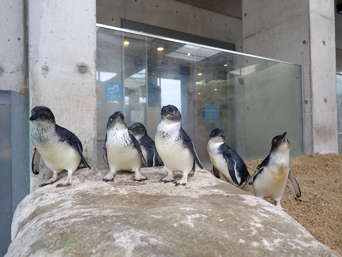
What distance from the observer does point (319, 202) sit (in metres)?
2.59

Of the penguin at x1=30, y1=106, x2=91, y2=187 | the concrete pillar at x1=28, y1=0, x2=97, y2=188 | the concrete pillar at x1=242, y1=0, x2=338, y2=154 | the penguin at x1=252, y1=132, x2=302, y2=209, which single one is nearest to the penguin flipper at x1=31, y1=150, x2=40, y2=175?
the concrete pillar at x1=28, y1=0, x2=97, y2=188

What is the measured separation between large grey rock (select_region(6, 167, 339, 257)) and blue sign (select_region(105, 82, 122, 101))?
1902 mm

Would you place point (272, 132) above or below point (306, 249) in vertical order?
above

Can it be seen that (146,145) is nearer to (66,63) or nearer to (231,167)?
(231,167)

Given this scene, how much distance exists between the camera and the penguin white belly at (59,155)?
2.11m

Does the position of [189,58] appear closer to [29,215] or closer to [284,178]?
[284,178]

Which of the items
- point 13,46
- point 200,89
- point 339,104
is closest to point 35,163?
point 13,46

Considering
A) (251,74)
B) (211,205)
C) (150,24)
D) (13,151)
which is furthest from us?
(150,24)

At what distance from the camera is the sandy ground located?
2.02 metres

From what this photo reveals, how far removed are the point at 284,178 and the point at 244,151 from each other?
270 centimetres

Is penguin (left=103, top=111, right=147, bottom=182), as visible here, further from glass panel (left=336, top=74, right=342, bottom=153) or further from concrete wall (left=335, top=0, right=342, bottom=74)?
concrete wall (left=335, top=0, right=342, bottom=74)

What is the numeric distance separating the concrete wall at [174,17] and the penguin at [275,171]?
5.46 meters

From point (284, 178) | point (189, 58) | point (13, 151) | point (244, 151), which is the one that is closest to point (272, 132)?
point (244, 151)

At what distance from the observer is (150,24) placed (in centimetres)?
695
